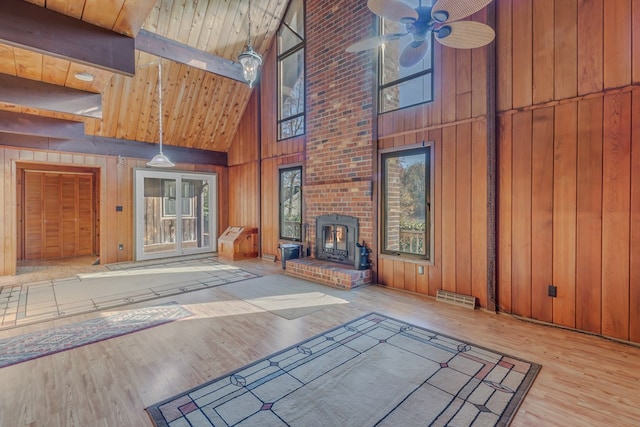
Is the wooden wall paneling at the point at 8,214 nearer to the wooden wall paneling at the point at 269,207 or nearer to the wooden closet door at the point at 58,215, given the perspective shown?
the wooden closet door at the point at 58,215

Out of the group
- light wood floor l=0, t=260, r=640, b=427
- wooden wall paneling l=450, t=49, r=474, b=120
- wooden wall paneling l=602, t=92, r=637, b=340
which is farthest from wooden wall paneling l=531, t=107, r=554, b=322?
wooden wall paneling l=450, t=49, r=474, b=120

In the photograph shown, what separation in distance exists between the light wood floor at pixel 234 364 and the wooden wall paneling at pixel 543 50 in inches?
98.6

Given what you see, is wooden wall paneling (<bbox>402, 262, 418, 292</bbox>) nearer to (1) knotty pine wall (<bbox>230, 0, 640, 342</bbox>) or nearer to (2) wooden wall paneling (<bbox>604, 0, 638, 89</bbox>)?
(1) knotty pine wall (<bbox>230, 0, 640, 342</bbox>)

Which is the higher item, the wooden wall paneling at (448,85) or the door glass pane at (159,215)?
the wooden wall paneling at (448,85)

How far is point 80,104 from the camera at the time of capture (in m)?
3.65

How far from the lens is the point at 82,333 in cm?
305

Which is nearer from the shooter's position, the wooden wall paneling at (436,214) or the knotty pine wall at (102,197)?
the wooden wall paneling at (436,214)

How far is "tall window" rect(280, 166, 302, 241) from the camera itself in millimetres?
6395

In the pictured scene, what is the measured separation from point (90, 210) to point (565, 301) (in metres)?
9.96

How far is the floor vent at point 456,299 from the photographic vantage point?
12.2 feet

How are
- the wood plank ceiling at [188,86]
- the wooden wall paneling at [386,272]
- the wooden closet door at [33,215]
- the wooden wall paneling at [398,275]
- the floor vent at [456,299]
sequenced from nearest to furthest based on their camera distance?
the floor vent at [456,299], the wooden wall paneling at [398,275], the wooden wall paneling at [386,272], the wood plank ceiling at [188,86], the wooden closet door at [33,215]

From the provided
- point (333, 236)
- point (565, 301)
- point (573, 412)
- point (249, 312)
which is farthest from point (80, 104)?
point (565, 301)

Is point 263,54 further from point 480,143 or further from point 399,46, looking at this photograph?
point 480,143

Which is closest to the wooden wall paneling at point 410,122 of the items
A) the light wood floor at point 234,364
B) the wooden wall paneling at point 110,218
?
the light wood floor at point 234,364
